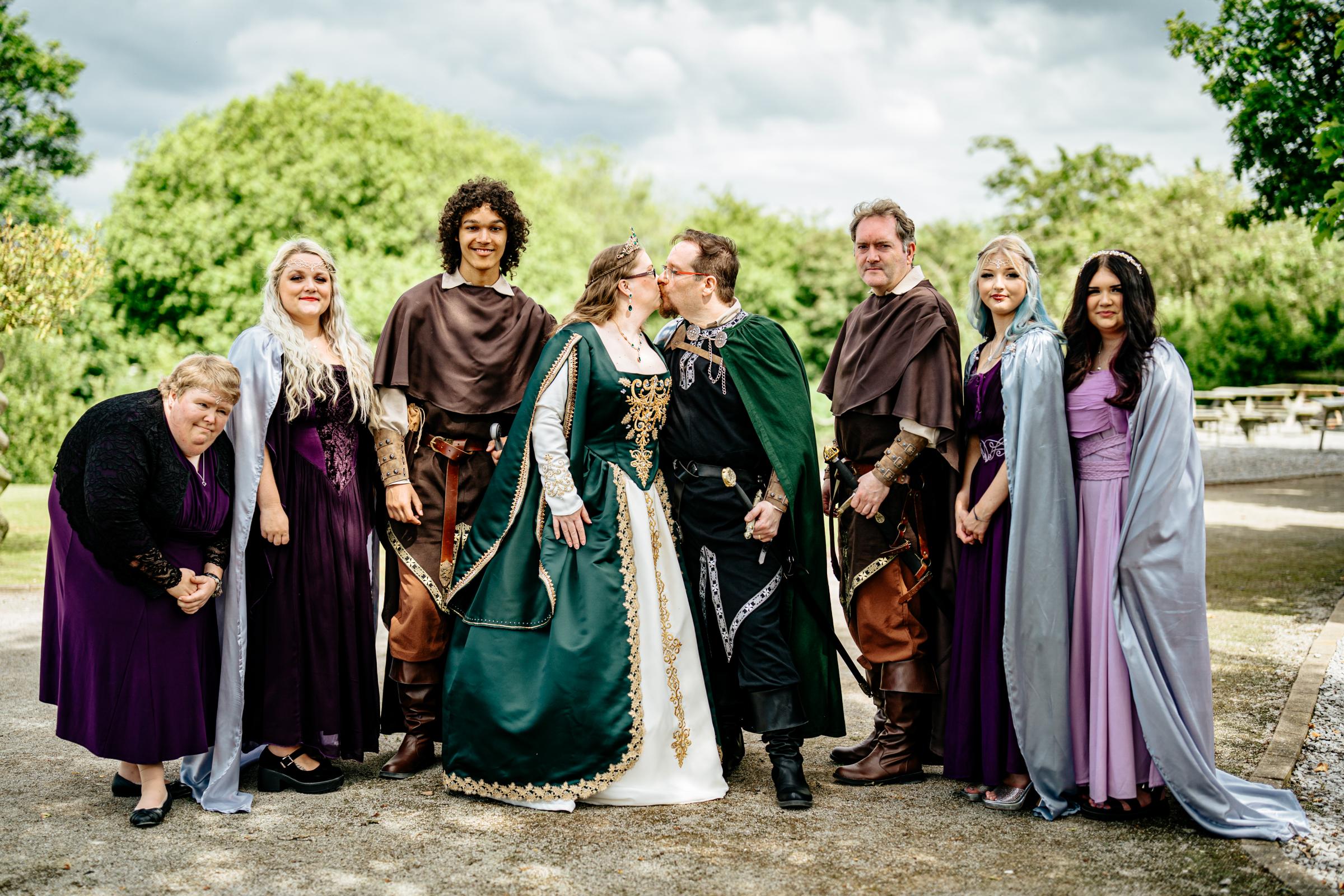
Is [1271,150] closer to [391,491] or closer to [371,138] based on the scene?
[391,491]

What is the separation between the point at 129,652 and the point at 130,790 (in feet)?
2.01

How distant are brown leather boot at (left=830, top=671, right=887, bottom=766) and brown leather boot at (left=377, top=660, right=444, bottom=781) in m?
1.55

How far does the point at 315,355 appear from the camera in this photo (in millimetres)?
4051

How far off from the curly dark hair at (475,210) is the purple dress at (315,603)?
0.71m

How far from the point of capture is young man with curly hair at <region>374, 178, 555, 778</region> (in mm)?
4238

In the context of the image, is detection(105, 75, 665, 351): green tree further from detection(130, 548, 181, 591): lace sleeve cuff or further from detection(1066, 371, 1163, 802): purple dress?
detection(1066, 371, 1163, 802): purple dress

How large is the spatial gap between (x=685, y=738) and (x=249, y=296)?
2008 centimetres

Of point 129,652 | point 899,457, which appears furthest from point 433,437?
point 899,457

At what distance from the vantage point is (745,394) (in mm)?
4051

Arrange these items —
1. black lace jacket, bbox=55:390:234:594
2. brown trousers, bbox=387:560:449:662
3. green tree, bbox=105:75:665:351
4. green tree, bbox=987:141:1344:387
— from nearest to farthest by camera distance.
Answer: black lace jacket, bbox=55:390:234:594 → brown trousers, bbox=387:560:449:662 → green tree, bbox=105:75:665:351 → green tree, bbox=987:141:1344:387

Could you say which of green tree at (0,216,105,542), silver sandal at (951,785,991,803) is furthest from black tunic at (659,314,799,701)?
green tree at (0,216,105,542)

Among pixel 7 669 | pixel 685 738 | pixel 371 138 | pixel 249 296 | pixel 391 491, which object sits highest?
pixel 371 138

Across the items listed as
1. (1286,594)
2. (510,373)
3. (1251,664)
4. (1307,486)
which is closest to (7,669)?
(510,373)

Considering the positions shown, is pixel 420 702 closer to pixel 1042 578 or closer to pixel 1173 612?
pixel 1042 578
